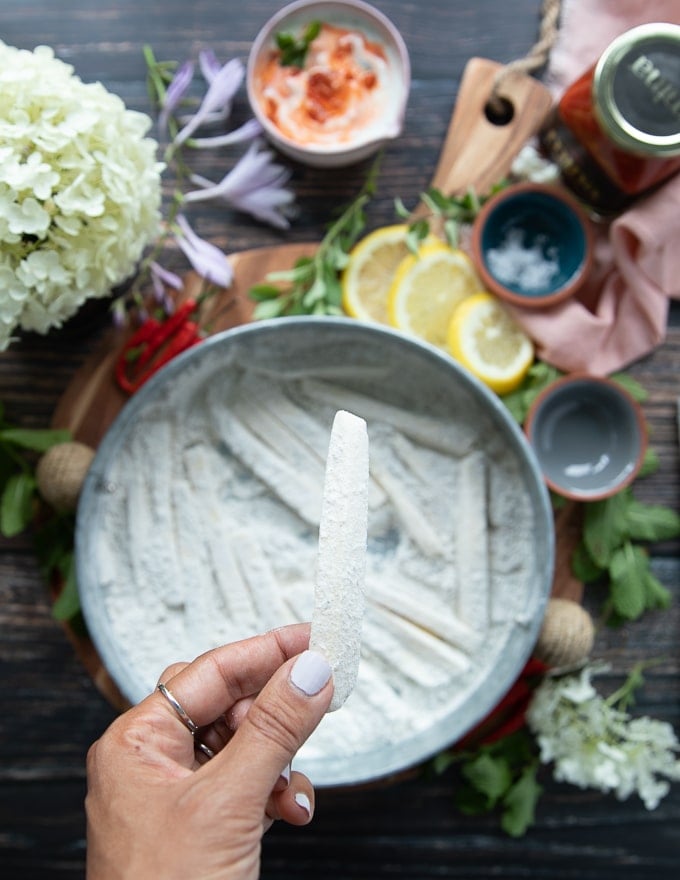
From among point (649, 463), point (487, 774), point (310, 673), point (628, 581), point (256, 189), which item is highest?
point (256, 189)

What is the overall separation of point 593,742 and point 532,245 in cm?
77

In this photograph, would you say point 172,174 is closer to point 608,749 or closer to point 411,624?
point 411,624

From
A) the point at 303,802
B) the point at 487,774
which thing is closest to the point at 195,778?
the point at 303,802

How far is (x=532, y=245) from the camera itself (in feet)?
4.12

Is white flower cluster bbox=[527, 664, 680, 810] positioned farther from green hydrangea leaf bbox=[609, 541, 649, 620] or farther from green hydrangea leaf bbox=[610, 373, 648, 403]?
green hydrangea leaf bbox=[610, 373, 648, 403]

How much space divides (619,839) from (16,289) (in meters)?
1.21

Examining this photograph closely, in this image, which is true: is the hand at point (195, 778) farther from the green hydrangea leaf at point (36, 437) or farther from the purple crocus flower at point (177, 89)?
the purple crocus flower at point (177, 89)

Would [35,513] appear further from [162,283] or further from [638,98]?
[638,98]

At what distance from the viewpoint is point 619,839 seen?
1285 millimetres

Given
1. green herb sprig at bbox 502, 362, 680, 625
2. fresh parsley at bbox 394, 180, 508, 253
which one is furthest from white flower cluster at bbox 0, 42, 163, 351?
green herb sprig at bbox 502, 362, 680, 625

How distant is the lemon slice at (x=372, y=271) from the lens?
1.22 metres

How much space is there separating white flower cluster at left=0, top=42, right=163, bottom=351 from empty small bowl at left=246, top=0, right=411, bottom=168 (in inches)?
12.0

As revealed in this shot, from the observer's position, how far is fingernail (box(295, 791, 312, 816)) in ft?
2.78

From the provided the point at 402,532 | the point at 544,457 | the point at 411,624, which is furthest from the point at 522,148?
the point at 411,624
